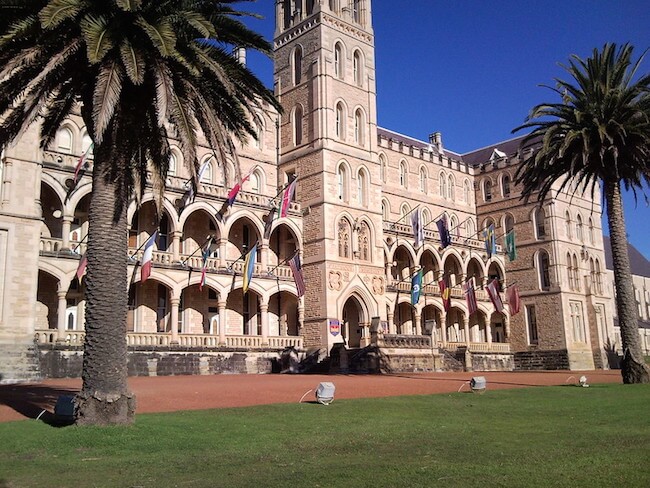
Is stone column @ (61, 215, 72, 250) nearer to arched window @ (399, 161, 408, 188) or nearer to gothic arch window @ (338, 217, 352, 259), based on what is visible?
gothic arch window @ (338, 217, 352, 259)

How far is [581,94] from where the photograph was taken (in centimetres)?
2552

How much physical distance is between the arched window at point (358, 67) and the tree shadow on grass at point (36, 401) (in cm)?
2716

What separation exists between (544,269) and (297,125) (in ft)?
73.9

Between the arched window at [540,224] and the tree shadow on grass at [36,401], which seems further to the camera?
the arched window at [540,224]

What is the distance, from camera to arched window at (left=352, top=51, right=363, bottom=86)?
4147 centimetres

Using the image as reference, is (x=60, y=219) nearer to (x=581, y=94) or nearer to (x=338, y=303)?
(x=338, y=303)

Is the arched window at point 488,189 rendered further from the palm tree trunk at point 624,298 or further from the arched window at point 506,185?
the palm tree trunk at point 624,298

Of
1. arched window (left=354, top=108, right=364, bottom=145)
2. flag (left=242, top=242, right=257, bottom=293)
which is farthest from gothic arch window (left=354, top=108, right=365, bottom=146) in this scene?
flag (left=242, top=242, right=257, bottom=293)

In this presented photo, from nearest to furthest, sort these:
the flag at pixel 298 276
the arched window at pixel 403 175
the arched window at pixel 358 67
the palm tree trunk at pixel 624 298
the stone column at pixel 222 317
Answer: the palm tree trunk at pixel 624 298 → the flag at pixel 298 276 → the stone column at pixel 222 317 → the arched window at pixel 358 67 → the arched window at pixel 403 175

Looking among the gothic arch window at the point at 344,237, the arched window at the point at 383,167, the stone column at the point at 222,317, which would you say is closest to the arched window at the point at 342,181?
the gothic arch window at the point at 344,237

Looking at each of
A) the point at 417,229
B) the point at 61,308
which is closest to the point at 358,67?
the point at 417,229

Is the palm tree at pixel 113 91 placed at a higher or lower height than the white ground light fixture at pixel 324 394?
higher

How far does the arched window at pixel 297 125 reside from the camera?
40.2m

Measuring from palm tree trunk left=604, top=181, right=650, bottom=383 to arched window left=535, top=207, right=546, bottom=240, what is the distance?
24.9 m
